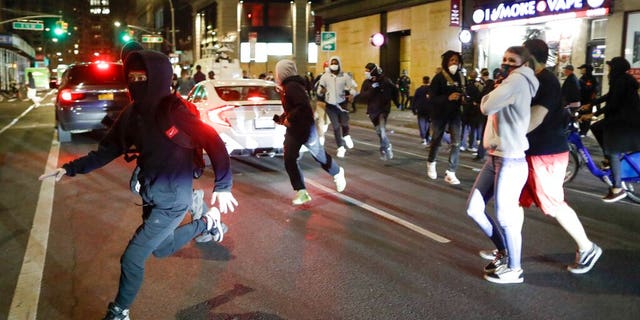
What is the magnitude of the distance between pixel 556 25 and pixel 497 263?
15146 mm

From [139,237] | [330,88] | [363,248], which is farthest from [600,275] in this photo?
[330,88]

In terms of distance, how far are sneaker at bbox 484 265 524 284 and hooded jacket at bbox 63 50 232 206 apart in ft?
7.65

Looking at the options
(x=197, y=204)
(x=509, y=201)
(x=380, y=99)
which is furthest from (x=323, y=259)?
(x=380, y=99)

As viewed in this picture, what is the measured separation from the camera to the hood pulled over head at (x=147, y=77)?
359cm

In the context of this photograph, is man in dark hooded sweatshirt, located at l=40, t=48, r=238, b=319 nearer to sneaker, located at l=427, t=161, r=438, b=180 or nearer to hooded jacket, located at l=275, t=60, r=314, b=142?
hooded jacket, located at l=275, t=60, r=314, b=142

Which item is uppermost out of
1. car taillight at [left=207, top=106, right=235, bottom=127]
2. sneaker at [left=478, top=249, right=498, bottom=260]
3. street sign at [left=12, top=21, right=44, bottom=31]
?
street sign at [left=12, top=21, right=44, bottom=31]

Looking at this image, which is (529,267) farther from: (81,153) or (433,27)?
(433,27)

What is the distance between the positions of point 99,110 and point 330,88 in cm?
547

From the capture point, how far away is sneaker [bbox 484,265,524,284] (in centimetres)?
475

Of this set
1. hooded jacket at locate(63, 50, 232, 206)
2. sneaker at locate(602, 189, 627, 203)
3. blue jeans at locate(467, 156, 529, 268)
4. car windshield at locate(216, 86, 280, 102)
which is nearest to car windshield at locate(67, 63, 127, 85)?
car windshield at locate(216, 86, 280, 102)

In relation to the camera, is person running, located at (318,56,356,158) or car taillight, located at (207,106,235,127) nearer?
car taillight, located at (207,106,235,127)

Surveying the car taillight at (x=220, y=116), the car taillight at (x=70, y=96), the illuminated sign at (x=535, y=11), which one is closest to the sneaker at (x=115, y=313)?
the car taillight at (x=220, y=116)

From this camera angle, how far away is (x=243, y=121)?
965 centimetres

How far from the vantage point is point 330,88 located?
11328 millimetres
